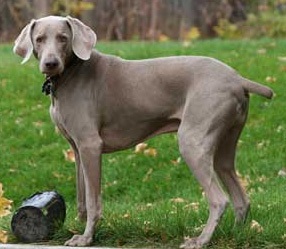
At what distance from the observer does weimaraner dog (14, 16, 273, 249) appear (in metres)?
6.14

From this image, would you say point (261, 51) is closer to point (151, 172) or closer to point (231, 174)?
point (151, 172)

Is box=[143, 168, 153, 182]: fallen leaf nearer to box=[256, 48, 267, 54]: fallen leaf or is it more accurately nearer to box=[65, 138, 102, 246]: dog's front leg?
box=[65, 138, 102, 246]: dog's front leg

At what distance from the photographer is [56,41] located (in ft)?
20.5

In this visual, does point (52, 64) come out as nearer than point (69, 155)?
Yes

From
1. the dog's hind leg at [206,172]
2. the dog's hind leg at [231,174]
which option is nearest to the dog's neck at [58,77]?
the dog's hind leg at [206,172]

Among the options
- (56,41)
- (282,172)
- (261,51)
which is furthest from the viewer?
(261,51)

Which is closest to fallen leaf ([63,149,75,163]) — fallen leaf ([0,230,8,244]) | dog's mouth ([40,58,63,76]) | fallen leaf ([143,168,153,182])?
fallen leaf ([143,168,153,182])

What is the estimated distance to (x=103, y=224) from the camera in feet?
21.6

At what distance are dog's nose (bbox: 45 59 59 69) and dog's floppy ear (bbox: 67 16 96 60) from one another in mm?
194

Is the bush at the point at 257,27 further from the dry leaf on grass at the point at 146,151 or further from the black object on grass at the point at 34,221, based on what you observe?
the black object on grass at the point at 34,221

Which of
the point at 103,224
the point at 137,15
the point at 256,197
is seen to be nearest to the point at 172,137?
the point at 256,197

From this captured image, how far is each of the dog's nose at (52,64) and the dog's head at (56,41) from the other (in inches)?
0.6

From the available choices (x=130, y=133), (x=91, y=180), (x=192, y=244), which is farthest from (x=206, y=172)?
(x=91, y=180)

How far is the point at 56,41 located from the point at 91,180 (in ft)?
3.01
